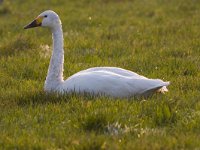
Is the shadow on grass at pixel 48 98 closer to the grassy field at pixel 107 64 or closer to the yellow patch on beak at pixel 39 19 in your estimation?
the grassy field at pixel 107 64

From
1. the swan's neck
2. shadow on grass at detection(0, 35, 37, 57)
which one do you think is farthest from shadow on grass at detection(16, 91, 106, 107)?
shadow on grass at detection(0, 35, 37, 57)

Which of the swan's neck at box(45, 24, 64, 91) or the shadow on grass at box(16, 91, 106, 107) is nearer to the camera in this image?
the shadow on grass at box(16, 91, 106, 107)

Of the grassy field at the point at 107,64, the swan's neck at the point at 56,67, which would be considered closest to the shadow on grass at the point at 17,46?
the grassy field at the point at 107,64

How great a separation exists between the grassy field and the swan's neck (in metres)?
0.20

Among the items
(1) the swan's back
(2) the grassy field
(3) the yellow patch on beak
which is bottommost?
(2) the grassy field

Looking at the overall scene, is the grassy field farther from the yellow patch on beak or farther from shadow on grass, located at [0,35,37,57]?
the yellow patch on beak

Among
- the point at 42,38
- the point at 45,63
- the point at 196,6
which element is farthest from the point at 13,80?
the point at 196,6

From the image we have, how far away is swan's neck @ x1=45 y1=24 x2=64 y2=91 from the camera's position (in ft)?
26.3

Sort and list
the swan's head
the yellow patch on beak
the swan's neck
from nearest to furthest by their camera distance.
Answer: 1. the swan's neck
2. the swan's head
3. the yellow patch on beak

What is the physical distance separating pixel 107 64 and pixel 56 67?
84.8 inches

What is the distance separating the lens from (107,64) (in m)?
10.2

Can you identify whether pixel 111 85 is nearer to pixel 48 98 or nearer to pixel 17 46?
pixel 48 98

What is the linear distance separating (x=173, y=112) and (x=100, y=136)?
1126mm

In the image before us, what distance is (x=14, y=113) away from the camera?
7.01 meters
